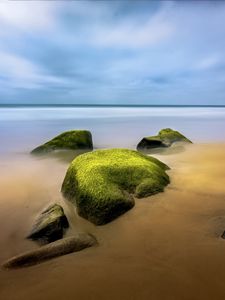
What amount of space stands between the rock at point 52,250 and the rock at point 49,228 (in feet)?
1.09

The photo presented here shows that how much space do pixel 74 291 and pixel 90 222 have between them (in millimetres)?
1757

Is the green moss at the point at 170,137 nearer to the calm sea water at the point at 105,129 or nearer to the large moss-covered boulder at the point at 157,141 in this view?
the large moss-covered boulder at the point at 157,141

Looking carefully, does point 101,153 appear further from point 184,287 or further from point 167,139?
point 167,139

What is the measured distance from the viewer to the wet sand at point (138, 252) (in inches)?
119

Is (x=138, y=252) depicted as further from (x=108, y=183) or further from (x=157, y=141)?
(x=157, y=141)

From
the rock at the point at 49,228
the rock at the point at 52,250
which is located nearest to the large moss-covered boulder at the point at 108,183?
the rock at the point at 49,228

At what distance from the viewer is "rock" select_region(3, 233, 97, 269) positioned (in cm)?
360

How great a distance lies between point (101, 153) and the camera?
696 cm

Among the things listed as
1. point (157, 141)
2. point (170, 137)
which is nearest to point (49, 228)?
point (157, 141)

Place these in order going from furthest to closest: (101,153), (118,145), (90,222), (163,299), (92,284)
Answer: (118,145)
(101,153)
(90,222)
(92,284)
(163,299)

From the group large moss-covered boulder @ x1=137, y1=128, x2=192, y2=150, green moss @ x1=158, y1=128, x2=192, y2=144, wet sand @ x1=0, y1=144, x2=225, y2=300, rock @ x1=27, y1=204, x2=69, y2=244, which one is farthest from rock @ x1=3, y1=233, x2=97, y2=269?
green moss @ x1=158, y1=128, x2=192, y2=144

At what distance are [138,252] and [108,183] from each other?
168cm

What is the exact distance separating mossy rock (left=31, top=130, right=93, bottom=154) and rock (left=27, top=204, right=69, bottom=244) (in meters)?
7.87

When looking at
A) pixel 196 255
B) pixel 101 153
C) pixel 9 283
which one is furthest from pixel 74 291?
pixel 101 153
